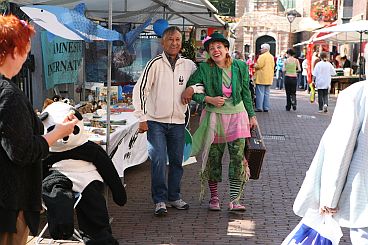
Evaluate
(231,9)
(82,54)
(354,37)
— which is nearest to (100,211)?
(82,54)

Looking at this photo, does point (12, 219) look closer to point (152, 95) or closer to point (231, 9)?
point (152, 95)

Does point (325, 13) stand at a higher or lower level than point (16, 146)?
higher

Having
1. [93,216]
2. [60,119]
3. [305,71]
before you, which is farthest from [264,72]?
[60,119]

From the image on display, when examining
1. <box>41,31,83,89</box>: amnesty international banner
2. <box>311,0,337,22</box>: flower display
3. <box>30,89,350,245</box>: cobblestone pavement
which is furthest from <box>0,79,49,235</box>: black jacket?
→ <box>311,0,337,22</box>: flower display

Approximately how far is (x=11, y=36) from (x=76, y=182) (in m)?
1.91

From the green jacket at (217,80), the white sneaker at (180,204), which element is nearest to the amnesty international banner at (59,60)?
the green jacket at (217,80)

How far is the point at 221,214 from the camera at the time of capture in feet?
19.5

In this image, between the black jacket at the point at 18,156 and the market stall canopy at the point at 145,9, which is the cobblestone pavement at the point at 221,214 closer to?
the black jacket at the point at 18,156

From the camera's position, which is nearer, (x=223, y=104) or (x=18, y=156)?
(x=18, y=156)

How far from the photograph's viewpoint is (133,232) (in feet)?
17.6

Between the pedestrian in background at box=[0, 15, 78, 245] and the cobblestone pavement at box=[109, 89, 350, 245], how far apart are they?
2276mm

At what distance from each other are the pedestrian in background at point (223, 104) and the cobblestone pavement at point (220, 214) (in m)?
0.50

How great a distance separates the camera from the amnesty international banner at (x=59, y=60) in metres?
7.58

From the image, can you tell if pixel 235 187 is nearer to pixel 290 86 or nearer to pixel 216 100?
pixel 216 100
